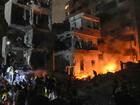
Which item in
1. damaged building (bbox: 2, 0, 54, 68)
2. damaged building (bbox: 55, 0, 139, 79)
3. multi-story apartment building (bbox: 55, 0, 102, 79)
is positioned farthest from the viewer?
damaged building (bbox: 55, 0, 139, 79)

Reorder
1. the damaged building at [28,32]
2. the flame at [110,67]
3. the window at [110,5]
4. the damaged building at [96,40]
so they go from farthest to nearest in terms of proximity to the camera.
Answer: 1. the window at [110,5]
2. the flame at [110,67]
3. the damaged building at [96,40]
4. the damaged building at [28,32]

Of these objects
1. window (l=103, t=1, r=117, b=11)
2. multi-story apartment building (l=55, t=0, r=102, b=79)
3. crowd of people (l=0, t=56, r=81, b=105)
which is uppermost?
window (l=103, t=1, r=117, b=11)

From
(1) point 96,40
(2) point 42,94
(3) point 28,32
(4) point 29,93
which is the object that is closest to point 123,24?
(1) point 96,40

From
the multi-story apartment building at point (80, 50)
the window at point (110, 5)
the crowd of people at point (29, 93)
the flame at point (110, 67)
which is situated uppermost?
the window at point (110, 5)

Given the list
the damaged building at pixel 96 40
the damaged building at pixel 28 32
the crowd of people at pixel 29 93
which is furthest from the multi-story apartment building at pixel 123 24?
the crowd of people at pixel 29 93

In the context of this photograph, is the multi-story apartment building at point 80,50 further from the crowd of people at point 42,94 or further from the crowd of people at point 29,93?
the crowd of people at point 29,93

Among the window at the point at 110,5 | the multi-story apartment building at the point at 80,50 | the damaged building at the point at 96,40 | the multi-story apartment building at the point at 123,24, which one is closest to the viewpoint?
the multi-story apartment building at the point at 80,50

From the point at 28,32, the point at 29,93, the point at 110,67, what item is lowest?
the point at 29,93

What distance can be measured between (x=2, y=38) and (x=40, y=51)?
5186 mm

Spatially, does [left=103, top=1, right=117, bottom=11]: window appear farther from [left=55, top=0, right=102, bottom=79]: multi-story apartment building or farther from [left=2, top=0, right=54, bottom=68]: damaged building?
[left=2, top=0, right=54, bottom=68]: damaged building

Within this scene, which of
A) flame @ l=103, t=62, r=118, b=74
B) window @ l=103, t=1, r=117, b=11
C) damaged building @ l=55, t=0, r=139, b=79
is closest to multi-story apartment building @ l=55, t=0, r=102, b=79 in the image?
damaged building @ l=55, t=0, r=139, b=79

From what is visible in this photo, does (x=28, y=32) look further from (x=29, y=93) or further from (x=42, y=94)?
(x=29, y=93)

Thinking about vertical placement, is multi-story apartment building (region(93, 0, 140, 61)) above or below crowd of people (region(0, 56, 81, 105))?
above

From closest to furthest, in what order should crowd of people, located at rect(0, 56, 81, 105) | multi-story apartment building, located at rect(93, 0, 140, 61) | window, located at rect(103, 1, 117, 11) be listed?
crowd of people, located at rect(0, 56, 81, 105), multi-story apartment building, located at rect(93, 0, 140, 61), window, located at rect(103, 1, 117, 11)
